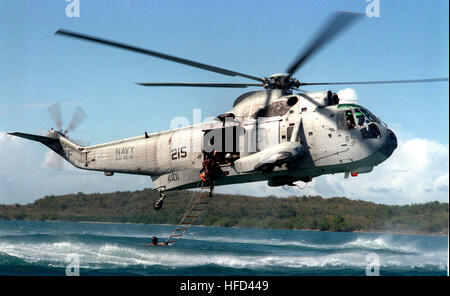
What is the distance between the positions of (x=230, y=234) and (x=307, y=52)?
115 ft

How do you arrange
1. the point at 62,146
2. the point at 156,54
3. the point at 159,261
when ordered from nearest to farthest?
the point at 156,54 < the point at 62,146 < the point at 159,261

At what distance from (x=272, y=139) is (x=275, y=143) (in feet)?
0.46

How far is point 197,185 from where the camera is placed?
13836 mm

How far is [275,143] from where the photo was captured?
1247 centimetres

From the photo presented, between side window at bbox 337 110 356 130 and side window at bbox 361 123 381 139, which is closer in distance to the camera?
side window at bbox 361 123 381 139

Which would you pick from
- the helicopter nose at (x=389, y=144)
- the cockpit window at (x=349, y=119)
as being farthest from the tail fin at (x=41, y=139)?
the helicopter nose at (x=389, y=144)

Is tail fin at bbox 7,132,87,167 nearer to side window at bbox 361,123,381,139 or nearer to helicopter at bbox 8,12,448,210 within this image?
helicopter at bbox 8,12,448,210

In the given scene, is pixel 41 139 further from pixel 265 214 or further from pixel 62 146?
pixel 265 214

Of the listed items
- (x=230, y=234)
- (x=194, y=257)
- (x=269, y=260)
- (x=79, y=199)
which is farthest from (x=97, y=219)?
(x=230, y=234)

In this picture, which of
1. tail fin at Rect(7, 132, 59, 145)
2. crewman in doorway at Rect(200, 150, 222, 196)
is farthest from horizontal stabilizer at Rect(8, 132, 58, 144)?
crewman in doorway at Rect(200, 150, 222, 196)

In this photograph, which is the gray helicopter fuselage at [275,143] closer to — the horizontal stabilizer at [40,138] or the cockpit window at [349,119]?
the cockpit window at [349,119]

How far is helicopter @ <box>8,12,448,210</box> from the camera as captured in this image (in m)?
11.7

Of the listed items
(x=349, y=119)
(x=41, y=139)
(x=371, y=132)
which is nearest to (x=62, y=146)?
(x=41, y=139)
